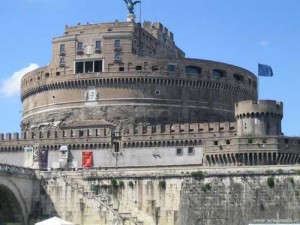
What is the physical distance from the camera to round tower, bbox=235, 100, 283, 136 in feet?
190

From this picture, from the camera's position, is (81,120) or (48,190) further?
(81,120)

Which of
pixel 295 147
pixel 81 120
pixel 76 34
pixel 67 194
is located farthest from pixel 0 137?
pixel 295 147

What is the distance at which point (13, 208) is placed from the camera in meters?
51.1

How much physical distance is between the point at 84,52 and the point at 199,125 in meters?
18.1

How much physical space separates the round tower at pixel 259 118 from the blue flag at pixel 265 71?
5380 mm

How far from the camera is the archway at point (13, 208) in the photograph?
5013 centimetres

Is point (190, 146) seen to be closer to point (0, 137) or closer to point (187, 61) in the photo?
point (187, 61)

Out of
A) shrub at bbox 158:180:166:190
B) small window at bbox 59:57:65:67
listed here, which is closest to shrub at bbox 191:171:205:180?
shrub at bbox 158:180:166:190

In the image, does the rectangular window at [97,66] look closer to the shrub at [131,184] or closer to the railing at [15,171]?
the railing at [15,171]

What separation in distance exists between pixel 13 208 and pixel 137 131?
49.1ft

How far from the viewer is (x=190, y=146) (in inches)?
2370

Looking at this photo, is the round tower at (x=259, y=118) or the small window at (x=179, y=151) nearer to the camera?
the round tower at (x=259, y=118)

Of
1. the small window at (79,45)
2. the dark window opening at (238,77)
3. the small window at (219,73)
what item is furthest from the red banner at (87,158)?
the dark window opening at (238,77)

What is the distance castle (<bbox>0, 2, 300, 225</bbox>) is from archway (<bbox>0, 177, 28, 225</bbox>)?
249mm
